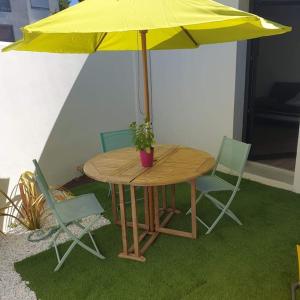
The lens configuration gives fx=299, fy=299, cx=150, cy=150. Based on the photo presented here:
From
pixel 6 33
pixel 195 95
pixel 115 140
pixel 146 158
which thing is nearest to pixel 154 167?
pixel 146 158

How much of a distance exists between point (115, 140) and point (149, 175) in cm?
137

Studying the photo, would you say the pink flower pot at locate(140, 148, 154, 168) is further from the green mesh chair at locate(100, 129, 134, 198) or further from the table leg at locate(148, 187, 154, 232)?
the green mesh chair at locate(100, 129, 134, 198)

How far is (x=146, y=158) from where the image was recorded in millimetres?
2848

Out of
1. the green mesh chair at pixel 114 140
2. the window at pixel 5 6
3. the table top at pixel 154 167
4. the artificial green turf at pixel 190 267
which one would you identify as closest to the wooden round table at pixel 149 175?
the table top at pixel 154 167

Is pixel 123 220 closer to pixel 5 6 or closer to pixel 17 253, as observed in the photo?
pixel 17 253

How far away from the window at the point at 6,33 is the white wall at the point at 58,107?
5.02 metres

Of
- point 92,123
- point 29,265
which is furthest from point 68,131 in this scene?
point 29,265

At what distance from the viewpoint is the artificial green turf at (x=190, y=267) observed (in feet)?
8.11

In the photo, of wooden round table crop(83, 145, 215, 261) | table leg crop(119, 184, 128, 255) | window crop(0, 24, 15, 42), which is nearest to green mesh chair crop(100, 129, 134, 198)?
wooden round table crop(83, 145, 215, 261)

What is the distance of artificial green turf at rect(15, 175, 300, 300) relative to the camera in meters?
2.47

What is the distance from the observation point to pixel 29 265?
2.90 metres

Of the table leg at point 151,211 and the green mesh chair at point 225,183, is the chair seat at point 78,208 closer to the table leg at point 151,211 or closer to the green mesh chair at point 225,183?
the table leg at point 151,211

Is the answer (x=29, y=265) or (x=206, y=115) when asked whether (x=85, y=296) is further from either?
(x=206, y=115)

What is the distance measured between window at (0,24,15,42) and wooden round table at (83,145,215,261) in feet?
23.8
